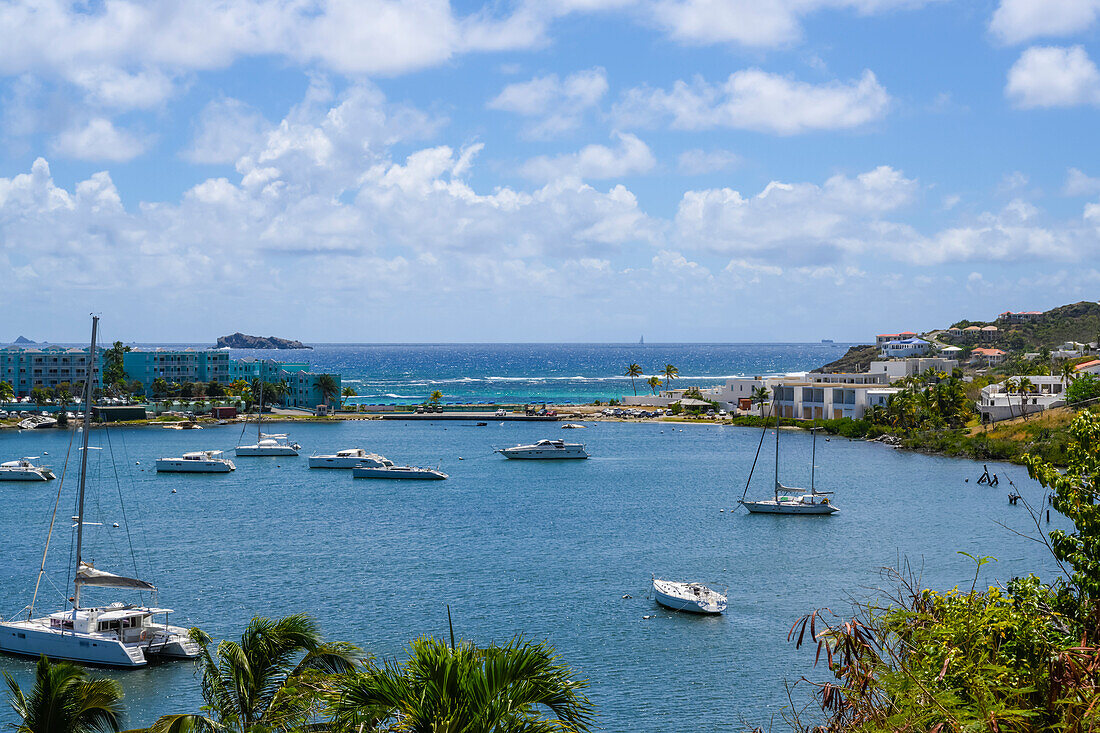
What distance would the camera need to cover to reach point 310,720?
59.6 ft

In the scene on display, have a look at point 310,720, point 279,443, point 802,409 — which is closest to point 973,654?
point 310,720

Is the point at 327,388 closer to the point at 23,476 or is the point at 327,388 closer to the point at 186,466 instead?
the point at 186,466

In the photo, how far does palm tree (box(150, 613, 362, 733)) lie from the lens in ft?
57.3

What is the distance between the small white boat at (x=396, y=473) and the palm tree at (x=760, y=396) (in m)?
57.3

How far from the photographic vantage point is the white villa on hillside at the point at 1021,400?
106 metres

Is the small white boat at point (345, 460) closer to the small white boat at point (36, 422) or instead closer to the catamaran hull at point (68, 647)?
the catamaran hull at point (68, 647)

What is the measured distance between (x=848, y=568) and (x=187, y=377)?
14870 cm

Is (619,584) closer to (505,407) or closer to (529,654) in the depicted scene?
(529,654)

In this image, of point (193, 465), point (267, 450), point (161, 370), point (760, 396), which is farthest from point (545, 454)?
point (161, 370)

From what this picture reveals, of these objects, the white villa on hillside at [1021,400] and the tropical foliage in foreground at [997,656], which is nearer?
the tropical foliage in foreground at [997,656]

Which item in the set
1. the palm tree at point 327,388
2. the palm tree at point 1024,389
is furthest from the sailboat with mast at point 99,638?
the palm tree at point 327,388

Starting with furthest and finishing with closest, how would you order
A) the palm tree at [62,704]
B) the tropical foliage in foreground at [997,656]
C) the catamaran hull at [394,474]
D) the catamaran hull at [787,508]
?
the catamaran hull at [394,474], the catamaran hull at [787,508], the palm tree at [62,704], the tropical foliage in foreground at [997,656]

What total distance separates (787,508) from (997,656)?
2068 inches

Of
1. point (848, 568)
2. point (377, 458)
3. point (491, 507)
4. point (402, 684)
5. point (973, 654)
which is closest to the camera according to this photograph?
point (402, 684)
